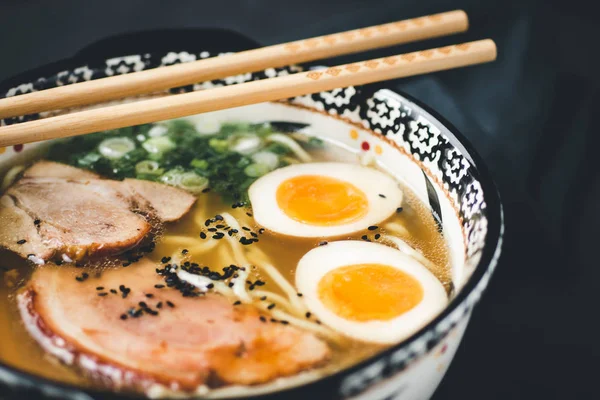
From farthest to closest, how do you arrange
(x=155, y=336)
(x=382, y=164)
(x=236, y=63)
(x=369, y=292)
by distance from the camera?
(x=382, y=164) < (x=236, y=63) < (x=369, y=292) < (x=155, y=336)

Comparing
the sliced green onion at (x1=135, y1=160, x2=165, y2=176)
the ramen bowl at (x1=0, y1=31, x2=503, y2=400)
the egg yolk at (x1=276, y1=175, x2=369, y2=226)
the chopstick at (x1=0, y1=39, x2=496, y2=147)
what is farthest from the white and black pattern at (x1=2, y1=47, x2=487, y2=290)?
the sliced green onion at (x1=135, y1=160, x2=165, y2=176)

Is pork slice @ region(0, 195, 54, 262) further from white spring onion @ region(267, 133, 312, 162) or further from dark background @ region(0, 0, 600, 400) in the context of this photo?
dark background @ region(0, 0, 600, 400)

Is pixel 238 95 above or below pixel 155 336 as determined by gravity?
above

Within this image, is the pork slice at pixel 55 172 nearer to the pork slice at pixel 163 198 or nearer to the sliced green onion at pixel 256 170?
the pork slice at pixel 163 198

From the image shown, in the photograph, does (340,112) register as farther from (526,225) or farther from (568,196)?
(568,196)

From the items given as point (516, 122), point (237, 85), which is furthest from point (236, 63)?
point (516, 122)

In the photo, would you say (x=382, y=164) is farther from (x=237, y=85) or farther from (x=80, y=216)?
(x=80, y=216)

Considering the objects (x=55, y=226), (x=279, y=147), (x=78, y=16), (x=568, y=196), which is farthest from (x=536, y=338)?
(x=78, y=16)
